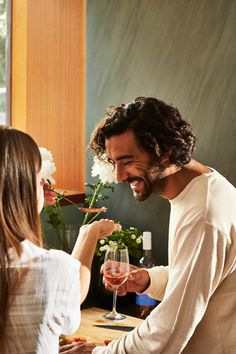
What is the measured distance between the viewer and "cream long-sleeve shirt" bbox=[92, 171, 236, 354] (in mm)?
1609

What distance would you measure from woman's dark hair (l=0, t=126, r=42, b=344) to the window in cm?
163

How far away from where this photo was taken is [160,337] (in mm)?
1626

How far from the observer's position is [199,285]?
1.61 m

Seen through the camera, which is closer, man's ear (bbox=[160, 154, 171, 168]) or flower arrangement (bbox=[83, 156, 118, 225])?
man's ear (bbox=[160, 154, 171, 168])

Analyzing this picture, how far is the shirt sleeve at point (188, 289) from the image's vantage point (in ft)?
5.27

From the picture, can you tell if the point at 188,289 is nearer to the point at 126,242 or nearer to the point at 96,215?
the point at 126,242

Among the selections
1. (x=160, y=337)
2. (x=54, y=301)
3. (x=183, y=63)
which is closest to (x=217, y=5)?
(x=183, y=63)

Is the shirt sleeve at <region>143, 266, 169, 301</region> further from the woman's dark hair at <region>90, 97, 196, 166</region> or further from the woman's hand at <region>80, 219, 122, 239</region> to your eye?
the woman's dark hair at <region>90, 97, 196, 166</region>

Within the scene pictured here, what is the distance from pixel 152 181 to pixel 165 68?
0.90 meters

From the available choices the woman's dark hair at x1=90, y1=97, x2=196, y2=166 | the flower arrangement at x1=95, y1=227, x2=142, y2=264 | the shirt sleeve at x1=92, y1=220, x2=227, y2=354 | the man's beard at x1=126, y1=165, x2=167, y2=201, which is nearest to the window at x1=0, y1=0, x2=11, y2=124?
the flower arrangement at x1=95, y1=227, x2=142, y2=264

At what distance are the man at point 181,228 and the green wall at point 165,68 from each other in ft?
1.79

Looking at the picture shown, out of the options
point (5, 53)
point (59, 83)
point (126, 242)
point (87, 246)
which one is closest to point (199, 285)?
point (87, 246)

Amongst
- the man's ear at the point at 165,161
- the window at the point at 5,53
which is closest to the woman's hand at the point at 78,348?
the man's ear at the point at 165,161

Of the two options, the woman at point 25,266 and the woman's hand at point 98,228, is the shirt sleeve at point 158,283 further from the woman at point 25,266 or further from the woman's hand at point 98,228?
the woman at point 25,266
